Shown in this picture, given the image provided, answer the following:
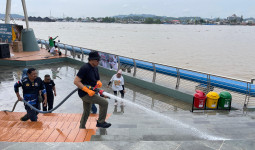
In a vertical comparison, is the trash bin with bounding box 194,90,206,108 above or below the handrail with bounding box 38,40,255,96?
below

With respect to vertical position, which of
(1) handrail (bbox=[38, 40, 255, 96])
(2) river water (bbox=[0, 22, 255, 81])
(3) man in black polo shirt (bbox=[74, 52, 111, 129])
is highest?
(3) man in black polo shirt (bbox=[74, 52, 111, 129])

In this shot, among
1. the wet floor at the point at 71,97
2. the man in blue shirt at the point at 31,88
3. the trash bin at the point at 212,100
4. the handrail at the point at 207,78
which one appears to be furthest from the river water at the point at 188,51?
the man in blue shirt at the point at 31,88

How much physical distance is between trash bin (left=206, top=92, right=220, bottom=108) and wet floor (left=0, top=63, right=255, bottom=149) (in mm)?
300

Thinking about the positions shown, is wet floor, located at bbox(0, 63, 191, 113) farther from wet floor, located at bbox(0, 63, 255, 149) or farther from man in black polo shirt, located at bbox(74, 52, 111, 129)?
man in black polo shirt, located at bbox(74, 52, 111, 129)

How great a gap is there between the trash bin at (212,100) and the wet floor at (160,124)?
0.30 metres

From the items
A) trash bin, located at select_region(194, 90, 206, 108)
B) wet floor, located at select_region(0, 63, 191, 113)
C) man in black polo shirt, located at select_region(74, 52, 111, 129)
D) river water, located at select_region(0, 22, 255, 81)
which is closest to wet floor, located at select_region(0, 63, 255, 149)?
wet floor, located at select_region(0, 63, 191, 113)

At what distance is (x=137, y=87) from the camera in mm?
11492

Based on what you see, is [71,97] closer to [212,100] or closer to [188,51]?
[212,100]

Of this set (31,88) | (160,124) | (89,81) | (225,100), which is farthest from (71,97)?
(225,100)

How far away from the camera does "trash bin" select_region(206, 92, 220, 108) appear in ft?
26.0

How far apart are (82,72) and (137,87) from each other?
6934 mm

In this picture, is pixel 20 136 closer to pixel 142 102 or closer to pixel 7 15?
pixel 142 102

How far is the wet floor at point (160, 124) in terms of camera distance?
4121 mm

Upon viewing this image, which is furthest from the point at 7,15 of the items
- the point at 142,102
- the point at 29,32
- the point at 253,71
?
the point at 253,71
